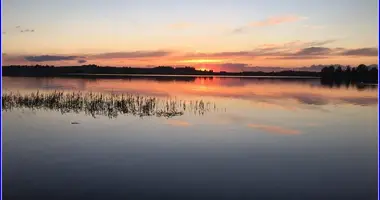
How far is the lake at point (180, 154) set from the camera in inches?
294

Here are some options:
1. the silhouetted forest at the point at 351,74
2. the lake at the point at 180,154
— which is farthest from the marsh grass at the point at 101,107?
the silhouetted forest at the point at 351,74

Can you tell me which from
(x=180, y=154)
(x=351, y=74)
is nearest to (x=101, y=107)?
(x=180, y=154)

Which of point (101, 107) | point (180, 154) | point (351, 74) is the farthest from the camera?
point (351, 74)

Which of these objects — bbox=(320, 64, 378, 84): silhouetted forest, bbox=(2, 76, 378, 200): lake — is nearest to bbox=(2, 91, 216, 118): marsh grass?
bbox=(2, 76, 378, 200): lake

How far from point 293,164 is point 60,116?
1017cm

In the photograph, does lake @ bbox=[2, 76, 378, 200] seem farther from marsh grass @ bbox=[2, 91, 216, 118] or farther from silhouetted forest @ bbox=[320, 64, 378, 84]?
silhouetted forest @ bbox=[320, 64, 378, 84]

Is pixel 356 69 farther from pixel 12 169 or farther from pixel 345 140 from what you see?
pixel 12 169

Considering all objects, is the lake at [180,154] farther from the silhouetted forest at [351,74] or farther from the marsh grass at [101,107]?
the silhouetted forest at [351,74]

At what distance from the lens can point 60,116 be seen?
15.8 metres

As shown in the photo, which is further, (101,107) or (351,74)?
(351,74)

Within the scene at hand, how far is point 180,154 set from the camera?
1031 centimetres

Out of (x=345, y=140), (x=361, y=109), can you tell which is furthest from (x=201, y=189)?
(x=361, y=109)

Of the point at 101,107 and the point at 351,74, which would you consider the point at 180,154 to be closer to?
the point at 101,107

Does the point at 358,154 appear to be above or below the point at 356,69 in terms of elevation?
below
